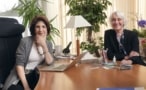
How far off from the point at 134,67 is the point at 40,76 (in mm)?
877

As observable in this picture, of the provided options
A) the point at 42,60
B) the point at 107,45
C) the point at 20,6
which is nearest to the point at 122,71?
the point at 42,60

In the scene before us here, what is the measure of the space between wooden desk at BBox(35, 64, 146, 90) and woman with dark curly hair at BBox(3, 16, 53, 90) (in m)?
0.24

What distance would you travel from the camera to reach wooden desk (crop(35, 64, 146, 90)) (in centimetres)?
185

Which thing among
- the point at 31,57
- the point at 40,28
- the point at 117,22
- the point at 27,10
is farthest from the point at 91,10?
the point at 31,57

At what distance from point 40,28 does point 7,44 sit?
1.30 feet

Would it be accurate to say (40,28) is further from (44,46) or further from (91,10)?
(91,10)

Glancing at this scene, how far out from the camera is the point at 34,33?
271cm

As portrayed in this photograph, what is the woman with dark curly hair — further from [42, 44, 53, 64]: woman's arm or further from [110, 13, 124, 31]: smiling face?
[110, 13, 124, 31]: smiling face

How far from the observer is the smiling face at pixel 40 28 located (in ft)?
8.78

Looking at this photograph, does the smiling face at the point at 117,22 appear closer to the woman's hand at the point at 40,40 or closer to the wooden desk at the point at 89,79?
the wooden desk at the point at 89,79

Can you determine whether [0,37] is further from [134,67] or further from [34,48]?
[134,67]

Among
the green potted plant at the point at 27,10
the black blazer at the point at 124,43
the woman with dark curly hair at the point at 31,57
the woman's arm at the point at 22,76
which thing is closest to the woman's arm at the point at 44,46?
the woman with dark curly hair at the point at 31,57

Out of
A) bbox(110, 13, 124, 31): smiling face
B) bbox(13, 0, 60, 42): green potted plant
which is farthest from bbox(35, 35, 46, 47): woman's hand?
bbox(13, 0, 60, 42): green potted plant

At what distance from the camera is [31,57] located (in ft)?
8.57
